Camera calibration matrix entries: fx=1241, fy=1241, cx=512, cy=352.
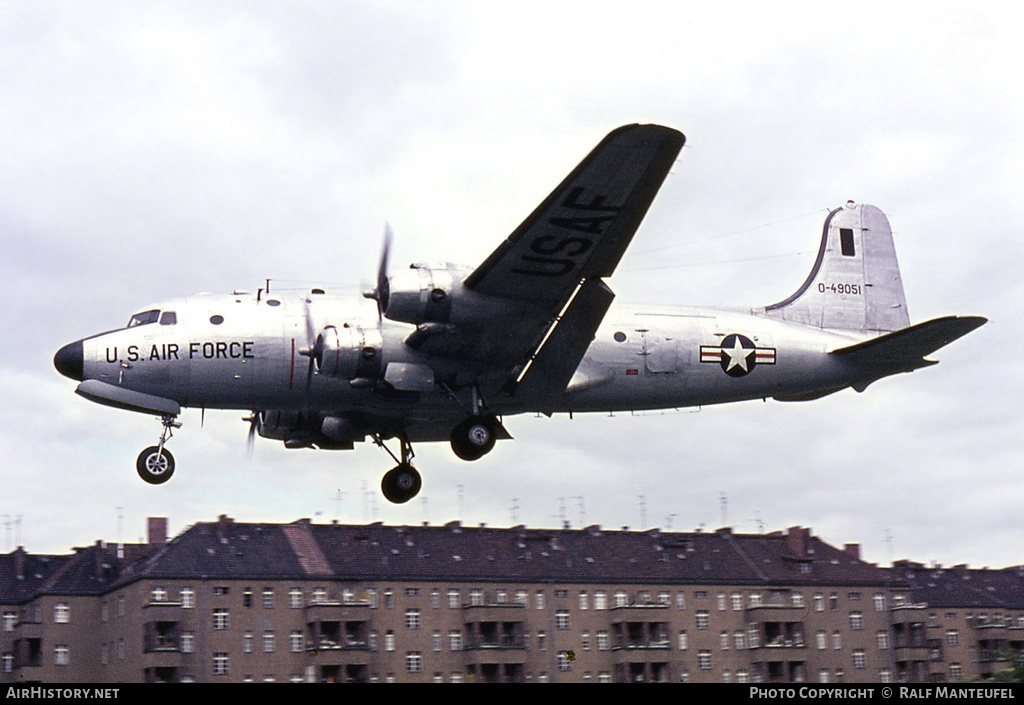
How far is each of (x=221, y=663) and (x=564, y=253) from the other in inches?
1931

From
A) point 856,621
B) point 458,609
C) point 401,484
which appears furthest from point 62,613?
point 401,484

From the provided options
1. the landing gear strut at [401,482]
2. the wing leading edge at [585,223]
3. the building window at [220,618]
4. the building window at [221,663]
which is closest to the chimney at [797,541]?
the building window at [220,618]

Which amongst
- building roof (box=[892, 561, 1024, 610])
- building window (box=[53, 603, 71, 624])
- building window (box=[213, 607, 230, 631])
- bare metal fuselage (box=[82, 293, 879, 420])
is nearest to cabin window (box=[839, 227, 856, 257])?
bare metal fuselage (box=[82, 293, 879, 420])

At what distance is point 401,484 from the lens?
25.5m

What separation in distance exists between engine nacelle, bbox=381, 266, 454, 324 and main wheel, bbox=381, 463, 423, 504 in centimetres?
465

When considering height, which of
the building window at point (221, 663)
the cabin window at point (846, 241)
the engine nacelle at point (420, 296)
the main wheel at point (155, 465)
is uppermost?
the cabin window at point (846, 241)

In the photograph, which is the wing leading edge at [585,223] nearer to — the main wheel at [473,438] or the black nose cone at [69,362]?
the main wheel at [473,438]

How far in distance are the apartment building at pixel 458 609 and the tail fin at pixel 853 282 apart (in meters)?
45.0

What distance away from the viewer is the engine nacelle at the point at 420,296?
2197cm

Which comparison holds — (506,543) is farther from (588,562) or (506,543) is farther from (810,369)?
(810,369)

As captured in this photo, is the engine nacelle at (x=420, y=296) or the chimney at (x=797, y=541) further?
the chimney at (x=797, y=541)

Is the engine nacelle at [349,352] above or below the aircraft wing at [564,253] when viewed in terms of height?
below

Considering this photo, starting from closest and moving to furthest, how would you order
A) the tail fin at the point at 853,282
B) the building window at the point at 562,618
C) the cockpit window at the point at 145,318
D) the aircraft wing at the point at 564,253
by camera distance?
the aircraft wing at the point at 564,253, the cockpit window at the point at 145,318, the tail fin at the point at 853,282, the building window at the point at 562,618

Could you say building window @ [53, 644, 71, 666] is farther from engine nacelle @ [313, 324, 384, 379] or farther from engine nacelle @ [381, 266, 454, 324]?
engine nacelle @ [381, 266, 454, 324]
